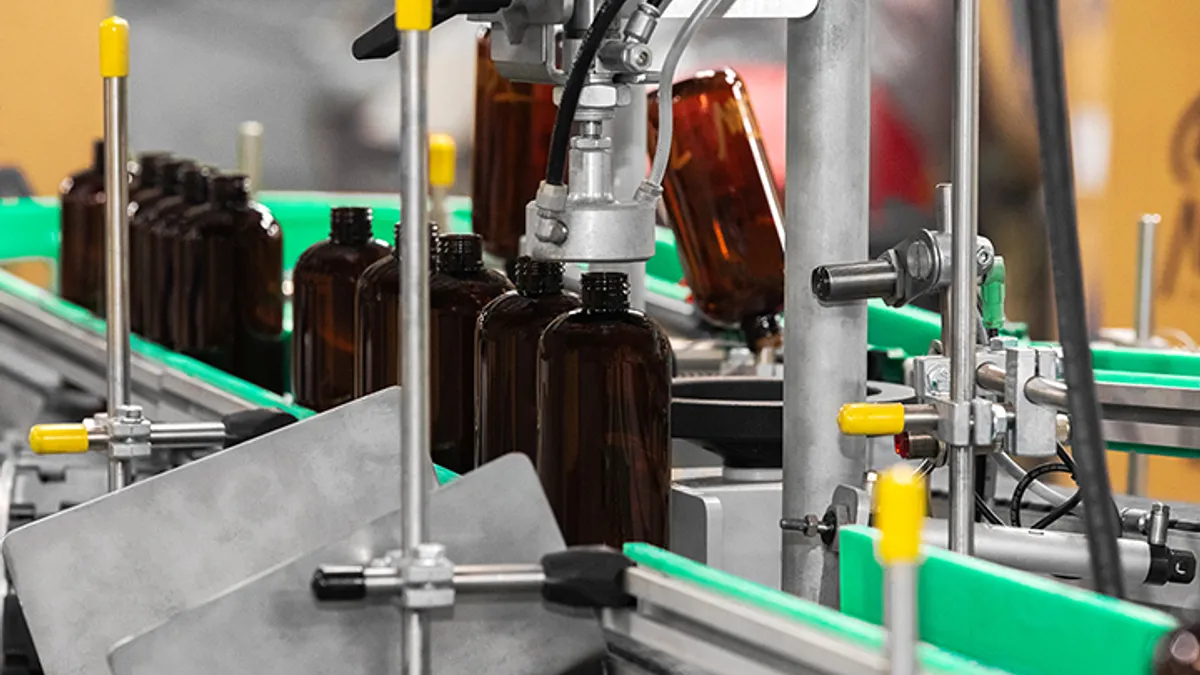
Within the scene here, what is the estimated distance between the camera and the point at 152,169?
2.14m

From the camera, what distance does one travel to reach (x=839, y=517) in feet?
3.54

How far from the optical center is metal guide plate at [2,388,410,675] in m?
1.00

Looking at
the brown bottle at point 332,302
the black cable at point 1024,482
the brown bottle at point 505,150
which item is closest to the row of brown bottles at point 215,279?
the brown bottle at point 505,150

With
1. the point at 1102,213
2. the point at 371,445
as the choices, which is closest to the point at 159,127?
the point at 1102,213

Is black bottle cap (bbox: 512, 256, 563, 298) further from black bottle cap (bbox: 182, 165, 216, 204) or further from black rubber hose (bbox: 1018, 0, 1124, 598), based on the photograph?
black bottle cap (bbox: 182, 165, 216, 204)

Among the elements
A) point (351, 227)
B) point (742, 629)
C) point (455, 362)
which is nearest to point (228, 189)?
point (351, 227)

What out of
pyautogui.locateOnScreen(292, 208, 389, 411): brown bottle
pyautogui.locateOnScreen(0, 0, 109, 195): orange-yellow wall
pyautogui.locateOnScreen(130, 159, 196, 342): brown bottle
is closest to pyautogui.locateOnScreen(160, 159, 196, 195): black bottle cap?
pyautogui.locateOnScreen(130, 159, 196, 342): brown bottle

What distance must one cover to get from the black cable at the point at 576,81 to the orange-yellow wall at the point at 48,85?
11.1 feet

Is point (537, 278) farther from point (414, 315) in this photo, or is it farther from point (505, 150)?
point (505, 150)

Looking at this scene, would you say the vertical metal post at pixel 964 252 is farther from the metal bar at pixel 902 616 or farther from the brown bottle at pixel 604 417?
the metal bar at pixel 902 616

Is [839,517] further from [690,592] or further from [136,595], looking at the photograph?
[136,595]

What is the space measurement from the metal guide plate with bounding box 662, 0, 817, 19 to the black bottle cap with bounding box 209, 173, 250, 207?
0.91 meters

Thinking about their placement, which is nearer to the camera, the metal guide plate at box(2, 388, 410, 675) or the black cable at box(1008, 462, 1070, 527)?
the metal guide plate at box(2, 388, 410, 675)

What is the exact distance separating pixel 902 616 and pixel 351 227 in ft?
3.18
